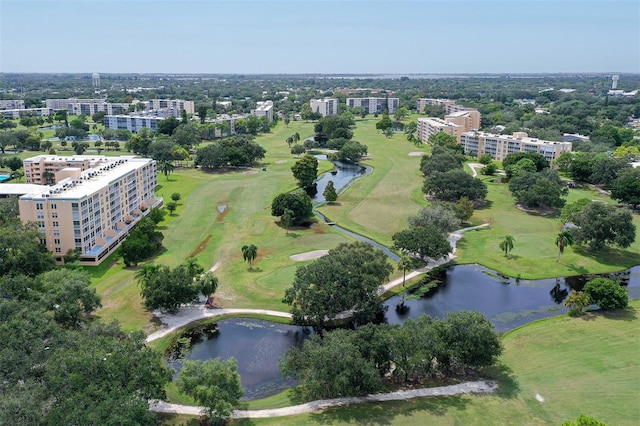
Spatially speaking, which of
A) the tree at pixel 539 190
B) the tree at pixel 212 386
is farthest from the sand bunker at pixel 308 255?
the tree at pixel 539 190

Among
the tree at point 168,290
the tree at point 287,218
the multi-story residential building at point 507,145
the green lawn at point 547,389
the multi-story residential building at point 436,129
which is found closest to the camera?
the green lawn at point 547,389

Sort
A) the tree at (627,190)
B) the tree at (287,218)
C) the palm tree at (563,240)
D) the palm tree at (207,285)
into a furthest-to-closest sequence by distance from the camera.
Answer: the tree at (627,190) → the tree at (287,218) → the palm tree at (563,240) → the palm tree at (207,285)

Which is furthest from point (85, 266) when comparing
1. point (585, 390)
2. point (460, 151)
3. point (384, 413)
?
point (460, 151)

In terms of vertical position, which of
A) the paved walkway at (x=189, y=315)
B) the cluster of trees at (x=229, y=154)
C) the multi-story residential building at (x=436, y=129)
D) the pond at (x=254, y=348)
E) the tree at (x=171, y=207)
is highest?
the multi-story residential building at (x=436, y=129)

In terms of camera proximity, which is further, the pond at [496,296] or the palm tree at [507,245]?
the palm tree at [507,245]

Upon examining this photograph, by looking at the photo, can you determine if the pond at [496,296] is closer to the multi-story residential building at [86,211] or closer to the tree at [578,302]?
the tree at [578,302]

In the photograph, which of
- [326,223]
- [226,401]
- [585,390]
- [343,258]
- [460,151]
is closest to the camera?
[226,401]

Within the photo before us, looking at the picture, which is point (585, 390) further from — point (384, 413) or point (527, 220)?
point (527, 220)
